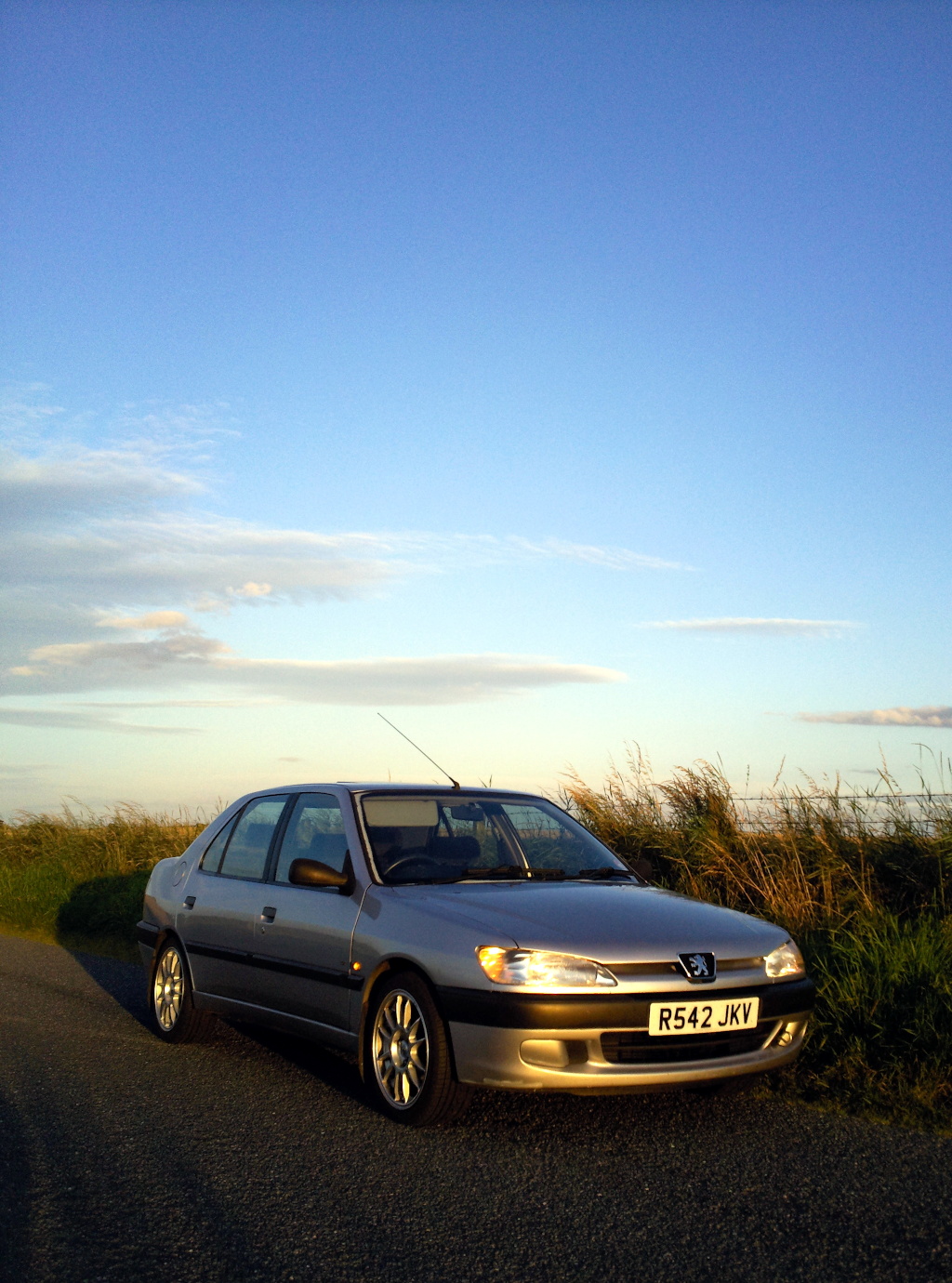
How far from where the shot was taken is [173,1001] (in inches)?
292

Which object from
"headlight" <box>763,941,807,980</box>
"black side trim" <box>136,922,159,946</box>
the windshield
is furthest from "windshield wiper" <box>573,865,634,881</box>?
"black side trim" <box>136,922,159,946</box>

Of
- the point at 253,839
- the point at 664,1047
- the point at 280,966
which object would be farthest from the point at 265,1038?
the point at 664,1047

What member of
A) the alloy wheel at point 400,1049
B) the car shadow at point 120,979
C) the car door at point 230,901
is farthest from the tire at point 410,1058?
the car shadow at point 120,979

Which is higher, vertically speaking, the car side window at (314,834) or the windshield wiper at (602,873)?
the car side window at (314,834)

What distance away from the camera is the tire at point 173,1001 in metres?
7.21

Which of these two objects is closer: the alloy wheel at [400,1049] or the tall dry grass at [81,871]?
Result: the alloy wheel at [400,1049]

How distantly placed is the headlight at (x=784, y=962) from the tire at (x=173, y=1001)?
352 centimetres

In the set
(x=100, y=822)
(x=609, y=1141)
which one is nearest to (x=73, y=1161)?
(x=609, y=1141)

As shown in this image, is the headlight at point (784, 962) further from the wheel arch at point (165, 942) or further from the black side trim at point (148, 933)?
the black side trim at point (148, 933)

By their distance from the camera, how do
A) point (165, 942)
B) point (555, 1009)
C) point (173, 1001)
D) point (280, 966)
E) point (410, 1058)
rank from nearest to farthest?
point (555, 1009)
point (410, 1058)
point (280, 966)
point (173, 1001)
point (165, 942)

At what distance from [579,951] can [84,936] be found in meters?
10.4

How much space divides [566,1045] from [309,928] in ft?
5.97

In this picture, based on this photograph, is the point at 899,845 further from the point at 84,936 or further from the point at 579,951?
the point at 84,936

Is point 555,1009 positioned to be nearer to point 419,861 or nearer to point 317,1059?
point 419,861
